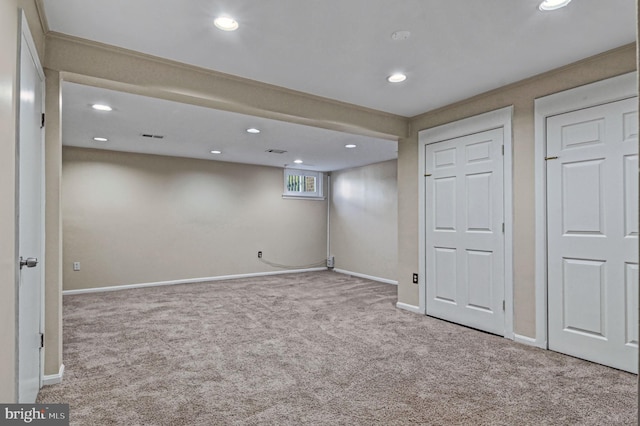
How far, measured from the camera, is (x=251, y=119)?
12.8 ft

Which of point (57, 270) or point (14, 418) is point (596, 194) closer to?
point (14, 418)

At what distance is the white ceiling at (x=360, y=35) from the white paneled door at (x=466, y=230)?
81cm

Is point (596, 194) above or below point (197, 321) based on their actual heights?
above

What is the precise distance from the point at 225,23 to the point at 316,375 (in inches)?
94.6

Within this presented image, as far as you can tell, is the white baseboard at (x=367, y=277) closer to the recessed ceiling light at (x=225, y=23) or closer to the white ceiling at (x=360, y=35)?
the white ceiling at (x=360, y=35)

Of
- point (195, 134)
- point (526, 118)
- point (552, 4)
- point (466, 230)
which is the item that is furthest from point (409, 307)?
point (195, 134)

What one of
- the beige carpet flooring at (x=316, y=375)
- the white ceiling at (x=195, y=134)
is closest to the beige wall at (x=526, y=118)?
the beige carpet flooring at (x=316, y=375)

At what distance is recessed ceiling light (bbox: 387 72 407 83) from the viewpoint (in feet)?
9.68

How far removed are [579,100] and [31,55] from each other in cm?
371

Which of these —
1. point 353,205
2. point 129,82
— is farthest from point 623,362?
point 353,205

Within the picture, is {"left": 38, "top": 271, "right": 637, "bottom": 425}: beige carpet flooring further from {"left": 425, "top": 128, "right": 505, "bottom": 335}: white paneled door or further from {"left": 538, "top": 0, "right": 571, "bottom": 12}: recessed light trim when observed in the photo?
{"left": 538, "top": 0, "right": 571, "bottom": 12}: recessed light trim

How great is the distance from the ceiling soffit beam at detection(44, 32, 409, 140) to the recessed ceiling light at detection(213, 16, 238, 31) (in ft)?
2.28

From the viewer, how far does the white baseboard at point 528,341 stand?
2979 mm

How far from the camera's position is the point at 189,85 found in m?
2.82
